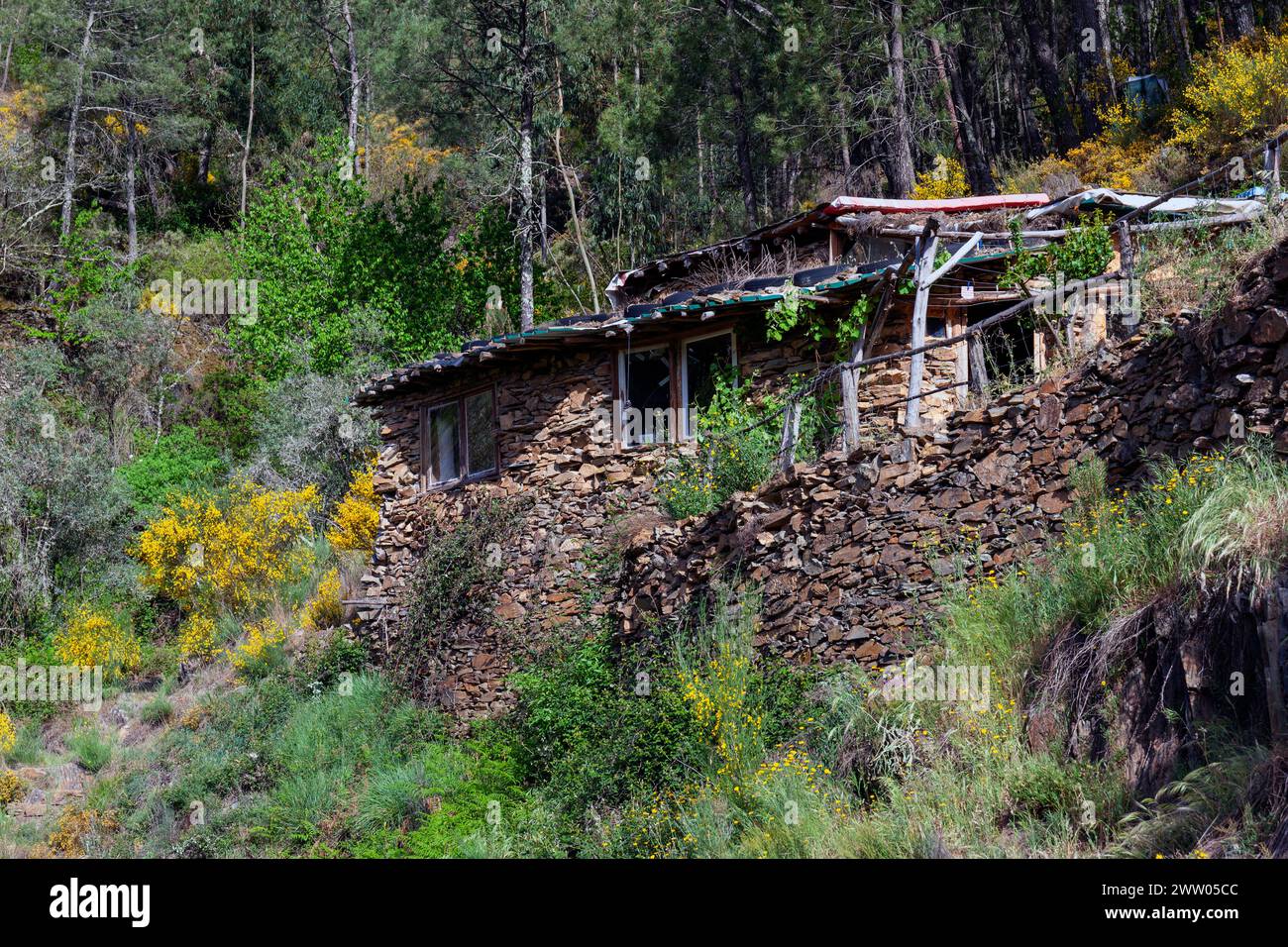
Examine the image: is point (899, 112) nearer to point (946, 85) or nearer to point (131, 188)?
point (946, 85)

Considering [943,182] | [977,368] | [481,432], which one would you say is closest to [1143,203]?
[977,368]

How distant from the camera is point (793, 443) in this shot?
12.9 meters

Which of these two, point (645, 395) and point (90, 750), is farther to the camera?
point (90, 750)

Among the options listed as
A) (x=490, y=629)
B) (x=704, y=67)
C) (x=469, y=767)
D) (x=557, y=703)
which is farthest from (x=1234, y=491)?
(x=704, y=67)

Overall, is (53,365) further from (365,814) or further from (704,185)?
(365,814)

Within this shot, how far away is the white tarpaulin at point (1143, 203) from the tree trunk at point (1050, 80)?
1088cm

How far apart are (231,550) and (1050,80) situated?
18.4 m

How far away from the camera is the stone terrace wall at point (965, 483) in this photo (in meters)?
8.80

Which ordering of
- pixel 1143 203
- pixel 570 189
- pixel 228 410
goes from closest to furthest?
pixel 1143 203 → pixel 570 189 → pixel 228 410

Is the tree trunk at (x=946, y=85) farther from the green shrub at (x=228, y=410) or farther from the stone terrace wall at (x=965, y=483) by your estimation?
the stone terrace wall at (x=965, y=483)

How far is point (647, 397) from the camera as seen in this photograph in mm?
15906

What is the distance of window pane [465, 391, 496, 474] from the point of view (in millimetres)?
17172

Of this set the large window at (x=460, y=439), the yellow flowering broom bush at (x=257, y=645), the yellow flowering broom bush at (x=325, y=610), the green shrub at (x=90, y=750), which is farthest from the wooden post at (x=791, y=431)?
the green shrub at (x=90, y=750)

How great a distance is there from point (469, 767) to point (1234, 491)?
337 inches
